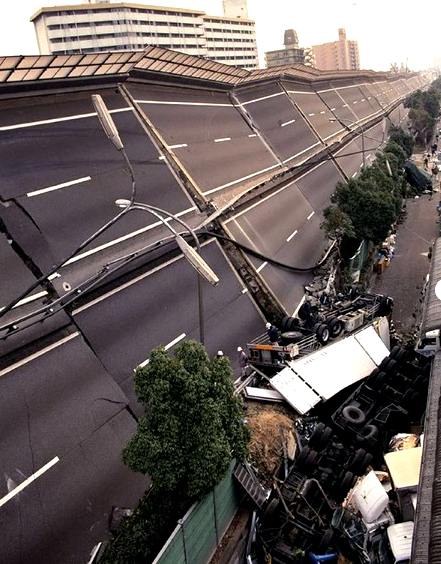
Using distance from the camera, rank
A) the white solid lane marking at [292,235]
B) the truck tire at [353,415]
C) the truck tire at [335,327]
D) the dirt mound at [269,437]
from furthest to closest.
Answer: the white solid lane marking at [292,235], the truck tire at [335,327], the truck tire at [353,415], the dirt mound at [269,437]

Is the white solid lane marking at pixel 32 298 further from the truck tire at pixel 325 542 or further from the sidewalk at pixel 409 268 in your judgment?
the sidewalk at pixel 409 268

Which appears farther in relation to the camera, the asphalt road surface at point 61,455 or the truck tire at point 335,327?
the truck tire at point 335,327

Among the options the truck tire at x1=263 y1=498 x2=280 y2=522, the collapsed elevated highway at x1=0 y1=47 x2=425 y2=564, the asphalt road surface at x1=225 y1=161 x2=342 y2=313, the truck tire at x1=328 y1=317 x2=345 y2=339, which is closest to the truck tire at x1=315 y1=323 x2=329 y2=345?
the truck tire at x1=328 y1=317 x2=345 y2=339

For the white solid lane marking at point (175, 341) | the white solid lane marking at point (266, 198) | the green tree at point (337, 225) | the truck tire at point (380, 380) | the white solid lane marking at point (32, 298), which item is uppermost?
the white solid lane marking at point (32, 298)

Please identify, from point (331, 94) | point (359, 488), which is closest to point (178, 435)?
point (359, 488)

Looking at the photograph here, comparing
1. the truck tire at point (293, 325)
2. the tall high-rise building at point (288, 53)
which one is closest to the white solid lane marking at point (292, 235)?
the truck tire at point (293, 325)

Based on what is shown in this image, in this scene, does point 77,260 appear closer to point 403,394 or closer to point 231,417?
point 231,417

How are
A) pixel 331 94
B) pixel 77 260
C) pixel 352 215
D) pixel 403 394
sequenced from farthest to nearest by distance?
1. pixel 331 94
2. pixel 352 215
3. pixel 77 260
4. pixel 403 394
